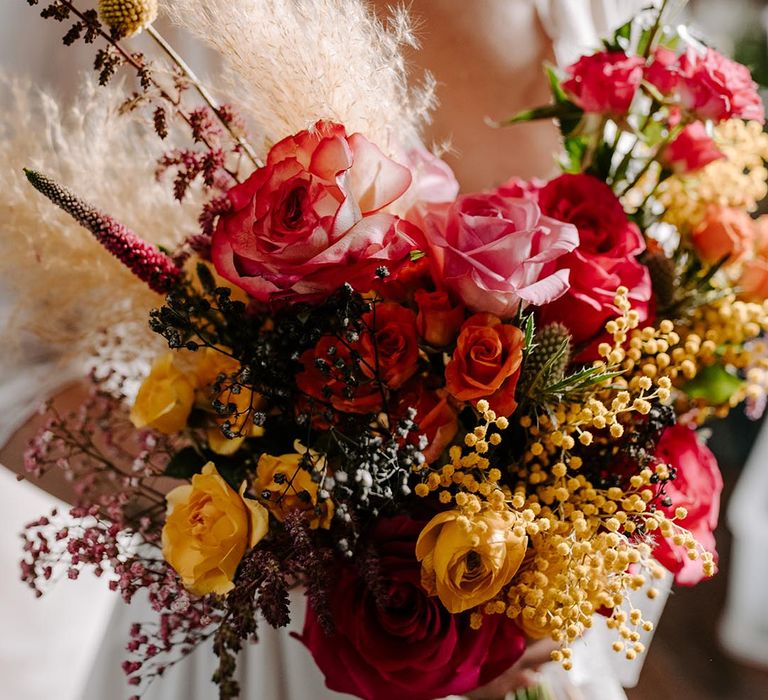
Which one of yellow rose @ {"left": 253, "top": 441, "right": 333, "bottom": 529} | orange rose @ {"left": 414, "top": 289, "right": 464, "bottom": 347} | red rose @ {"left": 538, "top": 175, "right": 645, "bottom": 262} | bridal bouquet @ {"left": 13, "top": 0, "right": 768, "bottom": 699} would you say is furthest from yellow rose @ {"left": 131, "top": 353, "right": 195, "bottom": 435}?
red rose @ {"left": 538, "top": 175, "right": 645, "bottom": 262}

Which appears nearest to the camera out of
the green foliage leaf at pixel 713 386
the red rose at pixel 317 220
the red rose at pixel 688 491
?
the red rose at pixel 317 220

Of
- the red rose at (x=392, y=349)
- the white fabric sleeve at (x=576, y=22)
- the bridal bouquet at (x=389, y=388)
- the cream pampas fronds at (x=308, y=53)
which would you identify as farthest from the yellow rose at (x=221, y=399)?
the white fabric sleeve at (x=576, y=22)

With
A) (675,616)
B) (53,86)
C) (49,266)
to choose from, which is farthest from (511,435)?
(675,616)

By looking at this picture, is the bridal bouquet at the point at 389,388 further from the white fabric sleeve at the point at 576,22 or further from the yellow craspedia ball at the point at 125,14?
the white fabric sleeve at the point at 576,22

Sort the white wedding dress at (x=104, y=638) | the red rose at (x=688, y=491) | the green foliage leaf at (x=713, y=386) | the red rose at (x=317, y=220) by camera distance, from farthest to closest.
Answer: the white wedding dress at (x=104, y=638), the green foliage leaf at (x=713, y=386), the red rose at (x=688, y=491), the red rose at (x=317, y=220)

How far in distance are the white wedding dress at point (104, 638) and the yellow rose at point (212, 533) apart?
1.21ft

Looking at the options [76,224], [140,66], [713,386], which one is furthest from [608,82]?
[76,224]

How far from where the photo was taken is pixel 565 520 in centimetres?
60

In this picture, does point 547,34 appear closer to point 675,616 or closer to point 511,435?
point 511,435

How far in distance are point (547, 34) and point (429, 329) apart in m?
0.59

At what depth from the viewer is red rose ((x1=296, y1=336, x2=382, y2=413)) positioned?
1.79ft

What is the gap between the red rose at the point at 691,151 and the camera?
70 centimetres

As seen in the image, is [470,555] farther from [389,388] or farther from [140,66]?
[140,66]

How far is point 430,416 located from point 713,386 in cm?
33
